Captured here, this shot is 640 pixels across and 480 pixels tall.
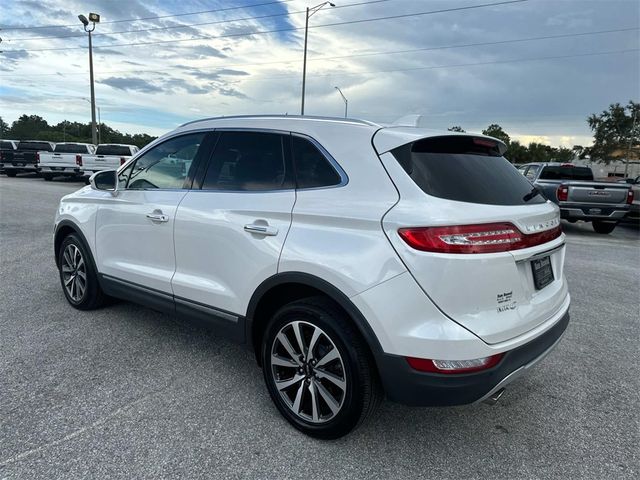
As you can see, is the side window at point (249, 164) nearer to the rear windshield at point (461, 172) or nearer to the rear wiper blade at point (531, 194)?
the rear windshield at point (461, 172)

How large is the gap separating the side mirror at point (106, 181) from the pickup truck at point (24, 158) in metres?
23.5

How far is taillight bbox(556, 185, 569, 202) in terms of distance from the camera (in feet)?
35.9

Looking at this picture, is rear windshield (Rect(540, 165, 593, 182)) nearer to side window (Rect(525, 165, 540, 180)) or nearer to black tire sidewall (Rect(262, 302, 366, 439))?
side window (Rect(525, 165, 540, 180))

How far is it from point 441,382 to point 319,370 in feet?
2.28

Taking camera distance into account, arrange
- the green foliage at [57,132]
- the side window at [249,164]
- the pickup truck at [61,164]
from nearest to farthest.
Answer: the side window at [249,164] < the pickup truck at [61,164] < the green foliage at [57,132]

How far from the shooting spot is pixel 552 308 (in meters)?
2.65

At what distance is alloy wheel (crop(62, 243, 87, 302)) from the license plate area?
3.88 metres

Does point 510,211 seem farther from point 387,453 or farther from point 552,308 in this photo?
point 387,453

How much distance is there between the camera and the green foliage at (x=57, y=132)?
61.4 metres

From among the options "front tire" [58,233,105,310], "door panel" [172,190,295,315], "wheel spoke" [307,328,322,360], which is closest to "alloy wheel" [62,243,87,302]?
"front tire" [58,233,105,310]

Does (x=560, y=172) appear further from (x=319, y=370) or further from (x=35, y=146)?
(x=35, y=146)

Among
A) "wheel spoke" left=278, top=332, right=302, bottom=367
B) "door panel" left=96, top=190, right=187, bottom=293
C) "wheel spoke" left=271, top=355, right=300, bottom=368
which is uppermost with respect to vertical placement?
"door panel" left=96, top=190, right=187, bottom=293

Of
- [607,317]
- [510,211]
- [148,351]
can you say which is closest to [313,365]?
[510,211]

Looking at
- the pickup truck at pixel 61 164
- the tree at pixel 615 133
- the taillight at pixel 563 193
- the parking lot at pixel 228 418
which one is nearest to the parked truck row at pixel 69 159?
the pickup truck at pixel 61 164
